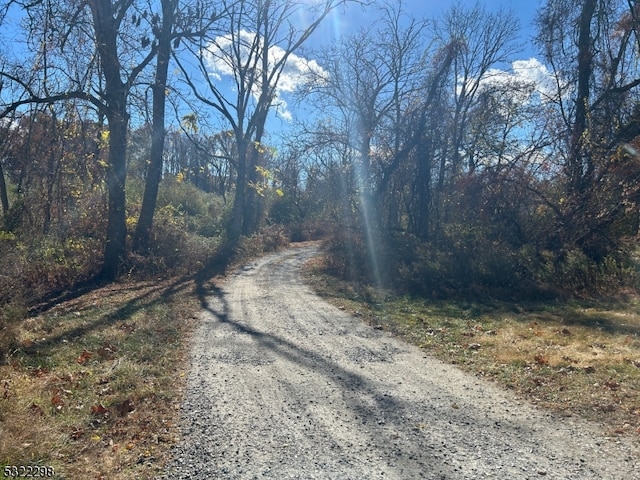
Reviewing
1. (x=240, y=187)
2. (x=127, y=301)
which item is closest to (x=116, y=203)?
(x=127, y=301)

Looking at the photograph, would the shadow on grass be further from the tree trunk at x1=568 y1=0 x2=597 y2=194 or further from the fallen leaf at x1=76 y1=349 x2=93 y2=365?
the tree trunk at x1=568 y1=0 x2=597 y2=194

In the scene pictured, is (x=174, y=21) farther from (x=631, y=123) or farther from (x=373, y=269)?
(x=631, y=123)

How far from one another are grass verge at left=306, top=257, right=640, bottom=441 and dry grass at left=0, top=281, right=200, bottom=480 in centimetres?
411

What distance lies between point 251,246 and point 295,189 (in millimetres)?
20719

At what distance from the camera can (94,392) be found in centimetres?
540

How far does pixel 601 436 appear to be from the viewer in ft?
14.3

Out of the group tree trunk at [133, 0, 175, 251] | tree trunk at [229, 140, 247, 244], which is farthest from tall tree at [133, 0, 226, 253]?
tree trunk at [229, 140, 247, 244]

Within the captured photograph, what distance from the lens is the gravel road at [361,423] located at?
151 inches

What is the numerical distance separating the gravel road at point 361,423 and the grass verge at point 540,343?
39 centimetres

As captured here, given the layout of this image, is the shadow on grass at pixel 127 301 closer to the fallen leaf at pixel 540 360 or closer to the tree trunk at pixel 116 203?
the tree trunk at pixel 116 203

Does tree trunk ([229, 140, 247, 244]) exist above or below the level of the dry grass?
above

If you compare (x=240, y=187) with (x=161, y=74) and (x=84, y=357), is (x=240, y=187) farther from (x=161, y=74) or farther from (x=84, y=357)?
(x=84, y=357)

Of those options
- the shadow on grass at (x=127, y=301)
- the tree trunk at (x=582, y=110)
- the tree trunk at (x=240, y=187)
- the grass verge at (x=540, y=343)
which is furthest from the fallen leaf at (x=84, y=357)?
the tree trunk at (x=240, y=187)

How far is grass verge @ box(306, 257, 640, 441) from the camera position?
526cm
